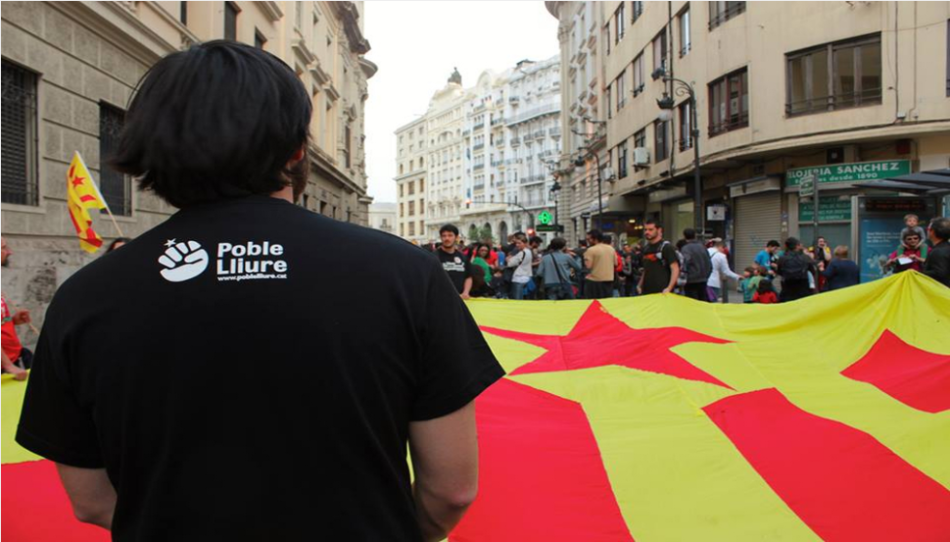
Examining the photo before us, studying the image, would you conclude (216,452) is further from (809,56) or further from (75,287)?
(809,56)

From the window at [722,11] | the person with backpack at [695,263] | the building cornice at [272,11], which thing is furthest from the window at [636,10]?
the person with backpack at [695,263]

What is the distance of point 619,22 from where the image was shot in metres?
33.0

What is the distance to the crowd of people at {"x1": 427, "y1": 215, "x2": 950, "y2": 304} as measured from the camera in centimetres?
895

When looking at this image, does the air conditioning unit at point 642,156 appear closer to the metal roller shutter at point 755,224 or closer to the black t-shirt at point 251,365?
the metal roller shutter at point 755,224

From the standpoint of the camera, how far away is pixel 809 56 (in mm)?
19297

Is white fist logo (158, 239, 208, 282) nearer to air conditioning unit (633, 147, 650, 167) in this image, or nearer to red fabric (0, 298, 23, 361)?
red fabric (0, 298, 23, 361)

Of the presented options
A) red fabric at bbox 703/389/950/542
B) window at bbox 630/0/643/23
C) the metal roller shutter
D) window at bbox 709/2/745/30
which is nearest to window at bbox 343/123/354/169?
window at bbox 630/0/643/23

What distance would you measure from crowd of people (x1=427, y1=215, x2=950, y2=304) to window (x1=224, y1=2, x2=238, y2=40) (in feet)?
30.8

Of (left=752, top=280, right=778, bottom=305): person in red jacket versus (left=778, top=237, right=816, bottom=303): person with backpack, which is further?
(left=778, top=237, right=816, bottom=303): person with backpack

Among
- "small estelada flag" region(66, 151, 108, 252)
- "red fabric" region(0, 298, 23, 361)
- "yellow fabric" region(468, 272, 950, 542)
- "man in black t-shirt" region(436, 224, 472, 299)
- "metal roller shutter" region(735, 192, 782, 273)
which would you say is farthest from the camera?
"metal roller shutter" region(735, 192, 782, 273)

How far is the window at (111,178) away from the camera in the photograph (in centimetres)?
1173

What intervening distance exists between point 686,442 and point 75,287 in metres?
2.95

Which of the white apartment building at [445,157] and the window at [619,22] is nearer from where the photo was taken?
the window at [619,22]

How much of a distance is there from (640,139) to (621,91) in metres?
4.08
